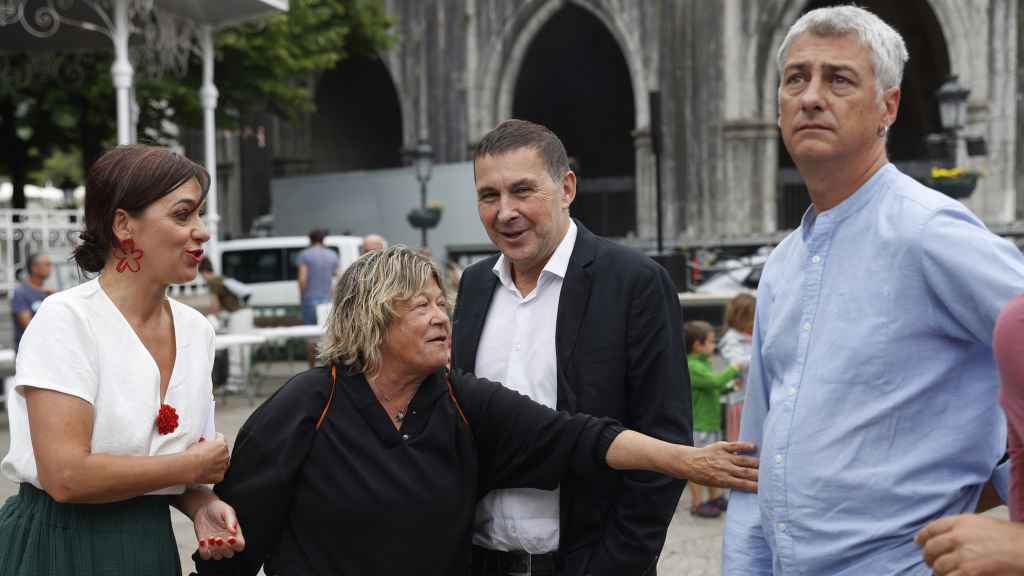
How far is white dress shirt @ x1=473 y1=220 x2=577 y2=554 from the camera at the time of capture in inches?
117

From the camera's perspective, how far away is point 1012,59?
868 inches

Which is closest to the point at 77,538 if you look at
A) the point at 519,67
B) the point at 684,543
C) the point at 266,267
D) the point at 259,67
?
the point at 684,543

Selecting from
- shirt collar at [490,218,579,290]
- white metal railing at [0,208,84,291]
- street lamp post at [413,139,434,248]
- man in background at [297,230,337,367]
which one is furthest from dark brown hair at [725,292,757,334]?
street lamp post at [413,139,434,248]

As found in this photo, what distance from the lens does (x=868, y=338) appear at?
2100 mm

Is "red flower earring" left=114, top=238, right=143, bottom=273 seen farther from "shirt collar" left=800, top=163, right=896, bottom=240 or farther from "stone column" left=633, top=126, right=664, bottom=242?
"stone column" left=633, top=126, right=664, bottom=242

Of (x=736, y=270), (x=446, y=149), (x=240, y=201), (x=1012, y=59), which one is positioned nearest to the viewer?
(x=736, y=270)

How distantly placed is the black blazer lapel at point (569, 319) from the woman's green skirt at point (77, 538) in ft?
3.36

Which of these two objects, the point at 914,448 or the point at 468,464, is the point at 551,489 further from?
the point at 914,448

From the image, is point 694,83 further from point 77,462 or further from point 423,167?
point 77,462

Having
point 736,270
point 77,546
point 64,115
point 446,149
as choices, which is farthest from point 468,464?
point 446,149

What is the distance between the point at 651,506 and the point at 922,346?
1.00 m

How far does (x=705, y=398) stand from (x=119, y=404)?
5258mm

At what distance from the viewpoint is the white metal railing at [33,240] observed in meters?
12.9

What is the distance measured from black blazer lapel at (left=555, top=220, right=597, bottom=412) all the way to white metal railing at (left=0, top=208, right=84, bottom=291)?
1079 cm
